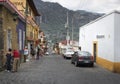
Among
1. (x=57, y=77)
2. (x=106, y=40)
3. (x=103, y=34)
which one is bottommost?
(x=57, y=77)

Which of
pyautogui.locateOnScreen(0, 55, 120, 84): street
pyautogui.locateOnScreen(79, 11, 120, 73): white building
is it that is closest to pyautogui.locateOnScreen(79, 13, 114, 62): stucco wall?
pyautogui.locateOnScreen(79, 11, 120, 73): white building

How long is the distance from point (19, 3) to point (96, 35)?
1050 centimetres

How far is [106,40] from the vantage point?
1192 inches

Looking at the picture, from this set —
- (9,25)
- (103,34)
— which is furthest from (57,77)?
(103,34)

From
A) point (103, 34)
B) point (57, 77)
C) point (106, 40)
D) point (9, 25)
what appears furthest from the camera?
point (103, 34)

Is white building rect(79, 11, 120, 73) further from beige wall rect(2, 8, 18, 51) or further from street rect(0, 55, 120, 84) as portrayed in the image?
beige wall rect(2, 8, 18, 51)

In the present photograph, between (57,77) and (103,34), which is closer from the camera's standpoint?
(57,77)

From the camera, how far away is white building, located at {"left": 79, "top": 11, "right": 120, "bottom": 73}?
27.1 m

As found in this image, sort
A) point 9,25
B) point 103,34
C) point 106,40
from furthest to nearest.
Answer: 1. point 103,34
2. point 106,40
3. point 9,25

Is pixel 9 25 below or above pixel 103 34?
above

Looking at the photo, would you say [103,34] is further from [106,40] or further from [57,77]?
[57,77]

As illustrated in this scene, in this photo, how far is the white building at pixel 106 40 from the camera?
89.0 feet

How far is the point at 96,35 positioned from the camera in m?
35.9

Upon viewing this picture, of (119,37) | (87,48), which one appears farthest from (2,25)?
(87,48)
